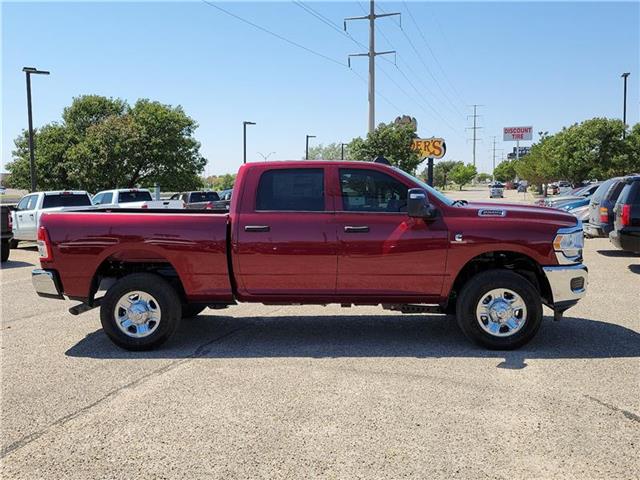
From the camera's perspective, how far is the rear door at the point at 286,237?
223 inches

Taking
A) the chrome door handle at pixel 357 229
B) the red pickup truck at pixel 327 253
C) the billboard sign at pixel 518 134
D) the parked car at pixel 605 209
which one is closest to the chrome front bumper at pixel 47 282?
the red pickup truck at pixel 327 253

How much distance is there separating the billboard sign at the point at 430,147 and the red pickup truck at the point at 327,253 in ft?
74.8

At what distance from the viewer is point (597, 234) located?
1280cm

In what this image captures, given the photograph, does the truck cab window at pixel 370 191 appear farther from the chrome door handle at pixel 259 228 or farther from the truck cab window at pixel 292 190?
the chrome door handle at pixel 259 228

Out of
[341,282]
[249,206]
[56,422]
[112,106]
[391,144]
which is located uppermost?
[112,106]

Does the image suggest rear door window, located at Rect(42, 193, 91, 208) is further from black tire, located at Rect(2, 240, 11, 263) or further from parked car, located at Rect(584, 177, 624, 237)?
parked car, located at Rect(584, 177, 624, 237)

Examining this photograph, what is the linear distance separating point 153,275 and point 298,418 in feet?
8.44

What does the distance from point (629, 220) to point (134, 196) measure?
15959 mm

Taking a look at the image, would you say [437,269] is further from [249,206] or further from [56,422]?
[56,422]

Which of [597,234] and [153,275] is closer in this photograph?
[153,275]

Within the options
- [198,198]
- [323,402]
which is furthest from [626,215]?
[198,198]

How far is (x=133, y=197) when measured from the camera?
20.2 meters

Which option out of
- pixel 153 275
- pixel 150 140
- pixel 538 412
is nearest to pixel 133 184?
pixel 150 140

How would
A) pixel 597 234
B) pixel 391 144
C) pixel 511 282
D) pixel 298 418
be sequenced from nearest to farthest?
1. pixel 298 418
2. pixel 511 282
3. pixel 597 234
4. pixel 391 144
